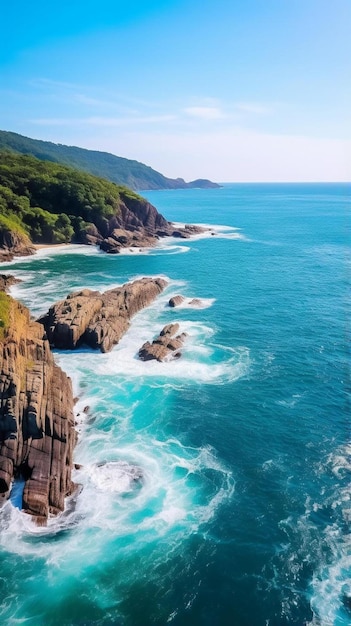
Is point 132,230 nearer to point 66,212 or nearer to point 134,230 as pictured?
point 134,230

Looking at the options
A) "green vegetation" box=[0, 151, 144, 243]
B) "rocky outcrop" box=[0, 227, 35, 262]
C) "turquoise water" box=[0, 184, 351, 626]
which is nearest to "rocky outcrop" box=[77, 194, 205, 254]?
"green vegetation" box=[0, 151, 144, 243]

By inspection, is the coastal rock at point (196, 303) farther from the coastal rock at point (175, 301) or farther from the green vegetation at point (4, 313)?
the green vegetation at point (4, 313)

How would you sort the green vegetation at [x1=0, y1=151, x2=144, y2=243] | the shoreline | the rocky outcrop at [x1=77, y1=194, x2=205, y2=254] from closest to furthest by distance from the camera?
the shoreline
the green vegetation at [x1=0, y1=151, x2=144, y2=243]
the rocky outcrop at [x1=77, y1=194, x2=205, y2=254]

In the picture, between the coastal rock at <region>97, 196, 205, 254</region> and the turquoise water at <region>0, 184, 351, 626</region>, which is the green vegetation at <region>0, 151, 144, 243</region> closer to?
the coastal rock at <region>97, 196, 205, 254</region>

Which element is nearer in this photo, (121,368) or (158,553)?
(158,553)

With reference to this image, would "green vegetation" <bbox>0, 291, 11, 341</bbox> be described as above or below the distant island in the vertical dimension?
below

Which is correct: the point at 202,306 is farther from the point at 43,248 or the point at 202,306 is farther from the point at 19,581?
the point at 43,248

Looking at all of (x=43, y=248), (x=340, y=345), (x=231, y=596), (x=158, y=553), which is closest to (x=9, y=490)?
(x=158, y=553)
